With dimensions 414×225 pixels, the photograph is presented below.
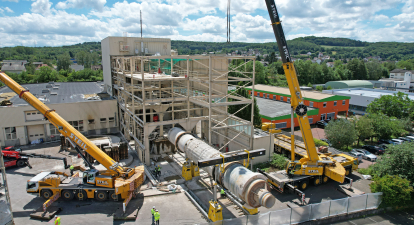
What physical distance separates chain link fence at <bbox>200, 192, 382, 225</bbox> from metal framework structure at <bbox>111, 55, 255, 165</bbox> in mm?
7503

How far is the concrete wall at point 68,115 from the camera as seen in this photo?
99.2 ft

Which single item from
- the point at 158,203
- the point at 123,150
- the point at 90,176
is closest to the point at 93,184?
the point at 90,176

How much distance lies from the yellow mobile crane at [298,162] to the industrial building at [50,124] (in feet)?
78.2

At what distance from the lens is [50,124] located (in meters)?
32.4

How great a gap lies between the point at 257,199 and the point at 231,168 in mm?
2462

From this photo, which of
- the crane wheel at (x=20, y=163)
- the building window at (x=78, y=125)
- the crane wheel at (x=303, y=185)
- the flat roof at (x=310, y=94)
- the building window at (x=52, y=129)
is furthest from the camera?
the flat roof at (x=310, y=94)

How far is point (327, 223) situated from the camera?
17.0m

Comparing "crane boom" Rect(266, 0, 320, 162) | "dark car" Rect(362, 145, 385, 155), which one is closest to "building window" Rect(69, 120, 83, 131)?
"crane boom" Rect(266, 0, 320, 162)

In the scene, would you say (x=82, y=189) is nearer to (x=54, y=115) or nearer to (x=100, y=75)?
(x=54, y=115)

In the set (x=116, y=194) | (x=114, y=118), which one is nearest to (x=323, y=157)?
(x=116, y=194)

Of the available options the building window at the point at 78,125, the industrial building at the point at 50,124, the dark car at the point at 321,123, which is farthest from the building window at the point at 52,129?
the dark car at the point at 321,123

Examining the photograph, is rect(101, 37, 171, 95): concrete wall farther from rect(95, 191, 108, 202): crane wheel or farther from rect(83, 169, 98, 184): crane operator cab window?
rect(95, 191, 108, 202): crane wheel

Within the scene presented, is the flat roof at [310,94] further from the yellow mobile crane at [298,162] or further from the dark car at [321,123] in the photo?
the yellow mobile crane at [298,162]

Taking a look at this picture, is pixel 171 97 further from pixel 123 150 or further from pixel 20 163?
pixel 20 163
